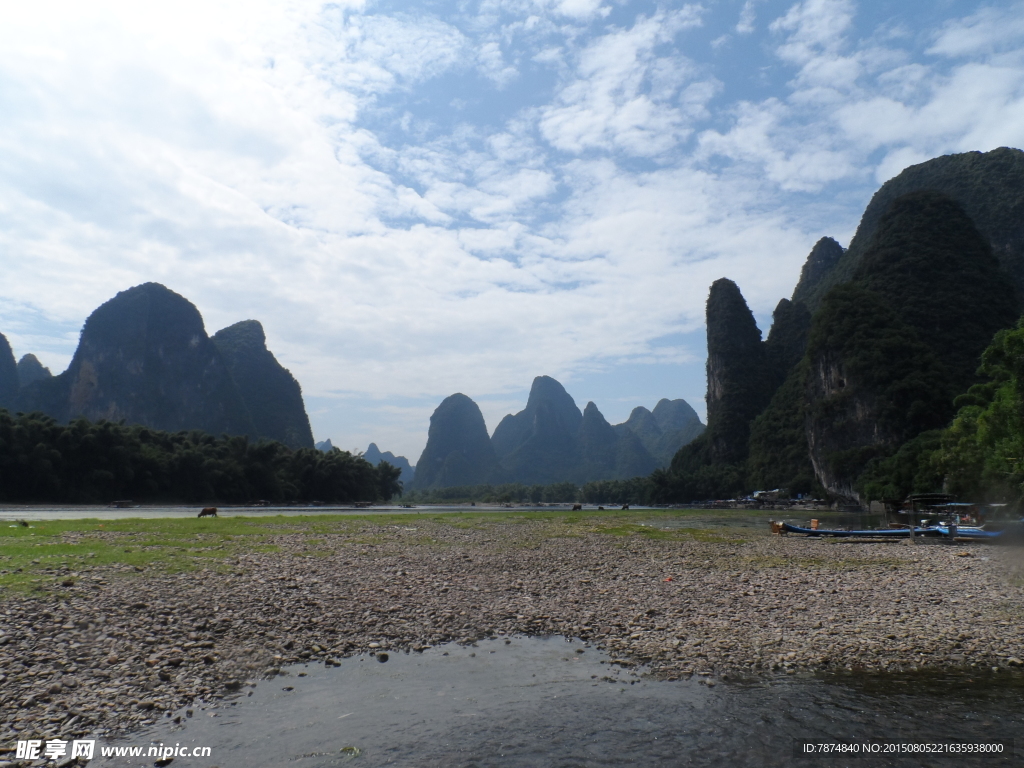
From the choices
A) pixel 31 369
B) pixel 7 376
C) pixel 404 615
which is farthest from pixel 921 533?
pixel 31 369

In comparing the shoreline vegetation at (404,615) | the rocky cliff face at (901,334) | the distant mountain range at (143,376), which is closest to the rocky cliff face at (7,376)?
the distant mountain range at (143,376)

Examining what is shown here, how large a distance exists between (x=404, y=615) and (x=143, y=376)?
604ft

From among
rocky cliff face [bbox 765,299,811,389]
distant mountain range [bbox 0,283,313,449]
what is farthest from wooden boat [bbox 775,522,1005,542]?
distant mountain range [bbox 0,283,313,449]

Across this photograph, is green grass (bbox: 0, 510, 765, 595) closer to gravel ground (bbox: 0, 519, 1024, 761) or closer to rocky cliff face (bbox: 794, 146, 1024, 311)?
gravel ground (bbox: 0, 519, 1024, 761)

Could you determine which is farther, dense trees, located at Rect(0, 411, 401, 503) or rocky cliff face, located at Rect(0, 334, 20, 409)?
rocky cliff face, located at Rect(0, 334, 20, 409)

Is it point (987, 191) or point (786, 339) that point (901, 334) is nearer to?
point (987, 191)

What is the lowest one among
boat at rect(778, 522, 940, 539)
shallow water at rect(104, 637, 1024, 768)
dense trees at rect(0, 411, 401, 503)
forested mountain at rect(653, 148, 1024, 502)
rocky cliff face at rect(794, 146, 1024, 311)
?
boat at rect(778, 522, 940, 539)

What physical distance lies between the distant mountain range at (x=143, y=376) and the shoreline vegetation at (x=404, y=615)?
165664 mm

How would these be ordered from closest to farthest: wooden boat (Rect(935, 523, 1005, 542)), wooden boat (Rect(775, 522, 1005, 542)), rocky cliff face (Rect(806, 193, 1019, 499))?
wooden boat (Rect(935, 523, 1005, 542)) < wooden boat (Rect(775, 522, 1005, 542)) < rocky cliff face (Rect(806, 193, 1019, 499))

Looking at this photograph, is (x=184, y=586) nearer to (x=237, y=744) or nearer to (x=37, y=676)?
(x=37, y=676)

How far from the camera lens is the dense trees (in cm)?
6619

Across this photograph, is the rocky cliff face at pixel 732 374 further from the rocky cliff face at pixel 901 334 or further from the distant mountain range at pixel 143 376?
the distant mountain range at pixel 143 376

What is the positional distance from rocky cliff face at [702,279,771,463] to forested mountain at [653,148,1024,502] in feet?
1.22

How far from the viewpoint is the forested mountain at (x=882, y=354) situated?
293ft
